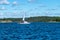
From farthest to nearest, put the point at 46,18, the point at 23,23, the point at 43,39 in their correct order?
the point at 46,18 < the point at 23,23 < the point at 43,39

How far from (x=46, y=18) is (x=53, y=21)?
9.57 metres

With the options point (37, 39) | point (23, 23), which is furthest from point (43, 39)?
point (23, 23)

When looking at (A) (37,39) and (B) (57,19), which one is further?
(B) (57,19)

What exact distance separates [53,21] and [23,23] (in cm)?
4953

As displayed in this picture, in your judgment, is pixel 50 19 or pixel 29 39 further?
pixel 50 19

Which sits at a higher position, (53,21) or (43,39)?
(43,39)

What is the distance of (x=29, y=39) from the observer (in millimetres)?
49688

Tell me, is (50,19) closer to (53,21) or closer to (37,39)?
(53,21)

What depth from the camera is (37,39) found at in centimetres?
5016

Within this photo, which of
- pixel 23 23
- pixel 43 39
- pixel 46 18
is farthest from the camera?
pixel 46 18

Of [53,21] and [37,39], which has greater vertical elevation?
[37,39]

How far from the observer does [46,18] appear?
18625cm

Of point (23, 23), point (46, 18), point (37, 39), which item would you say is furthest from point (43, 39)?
point (46, 18)

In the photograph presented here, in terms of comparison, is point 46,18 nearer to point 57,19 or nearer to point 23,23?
point 57,19
